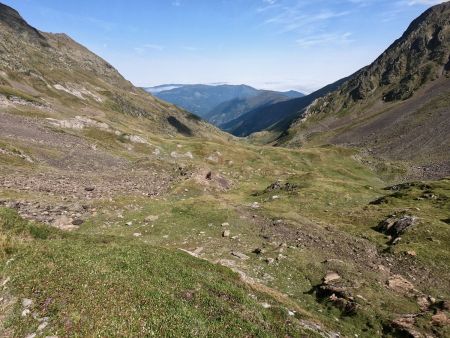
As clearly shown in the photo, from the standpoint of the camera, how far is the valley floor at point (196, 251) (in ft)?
52.7

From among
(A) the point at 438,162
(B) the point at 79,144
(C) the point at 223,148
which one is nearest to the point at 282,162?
(C) the point at 223,148

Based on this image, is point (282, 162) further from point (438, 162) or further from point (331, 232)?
point (331, 232)

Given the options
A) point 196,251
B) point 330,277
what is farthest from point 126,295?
point 330,277

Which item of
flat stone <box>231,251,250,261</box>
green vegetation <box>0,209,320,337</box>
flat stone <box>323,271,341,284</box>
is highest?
green vegetation <box>0,209,320,337</box>

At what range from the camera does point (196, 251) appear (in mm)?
33625

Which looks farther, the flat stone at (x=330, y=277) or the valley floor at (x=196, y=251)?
the flat stone at (x=330, y=277)

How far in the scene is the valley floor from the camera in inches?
633

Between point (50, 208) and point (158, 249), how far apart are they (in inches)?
747

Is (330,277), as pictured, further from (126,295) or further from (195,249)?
(126,295)

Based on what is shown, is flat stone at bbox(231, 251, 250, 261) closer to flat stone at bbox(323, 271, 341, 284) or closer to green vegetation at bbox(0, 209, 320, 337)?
flat stone at bbox(323, 271, 341, 284)

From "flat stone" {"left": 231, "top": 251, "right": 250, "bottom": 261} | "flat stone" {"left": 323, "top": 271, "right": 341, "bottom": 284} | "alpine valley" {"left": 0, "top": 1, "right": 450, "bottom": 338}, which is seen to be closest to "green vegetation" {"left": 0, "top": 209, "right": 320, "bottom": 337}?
"alpine valley" {"left": 0, "top": 1, "right": 450, "bottom": 338}

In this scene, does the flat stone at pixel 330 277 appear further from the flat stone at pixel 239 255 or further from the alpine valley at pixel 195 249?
the flat stone at pixel 239 255

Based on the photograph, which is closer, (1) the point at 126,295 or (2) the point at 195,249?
(1) the point at 126,295

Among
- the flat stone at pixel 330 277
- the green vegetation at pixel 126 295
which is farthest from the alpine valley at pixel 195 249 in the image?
the flat stone at pixel 330 277
